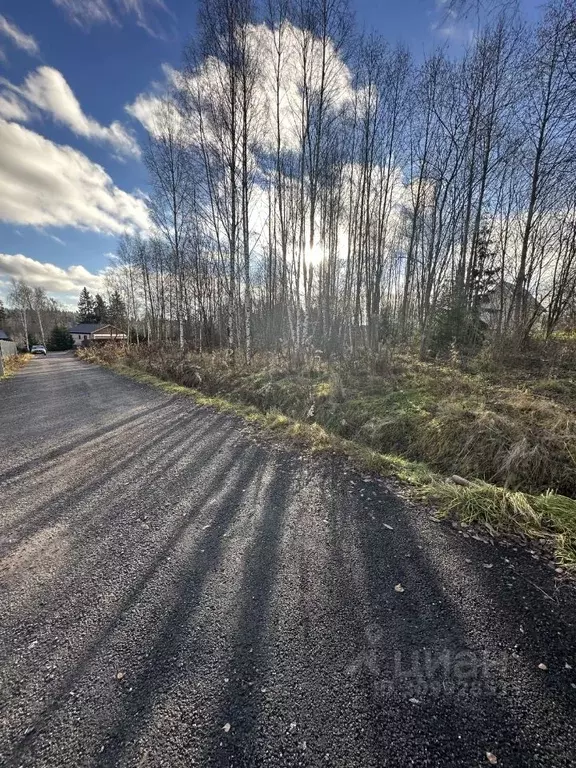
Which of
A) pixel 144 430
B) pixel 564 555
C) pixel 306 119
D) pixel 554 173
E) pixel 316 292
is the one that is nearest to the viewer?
pixel 564 555

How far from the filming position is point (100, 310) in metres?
60.4

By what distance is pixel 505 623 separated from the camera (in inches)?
77.1

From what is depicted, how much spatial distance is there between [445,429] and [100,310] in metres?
69.1

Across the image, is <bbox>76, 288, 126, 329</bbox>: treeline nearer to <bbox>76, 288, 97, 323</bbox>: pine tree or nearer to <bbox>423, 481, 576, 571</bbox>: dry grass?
<bbox>76, 288, 97, 323</bbox>: pine tree

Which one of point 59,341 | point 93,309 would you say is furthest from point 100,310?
point 59,341

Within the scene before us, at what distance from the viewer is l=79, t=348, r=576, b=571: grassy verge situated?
10.3 ft

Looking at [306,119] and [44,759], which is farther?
[306,119]

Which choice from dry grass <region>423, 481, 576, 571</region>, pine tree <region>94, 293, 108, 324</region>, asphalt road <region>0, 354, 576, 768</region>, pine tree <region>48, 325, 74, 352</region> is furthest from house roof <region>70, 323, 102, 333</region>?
dry grass <region>423, 481, 576, 571</region>

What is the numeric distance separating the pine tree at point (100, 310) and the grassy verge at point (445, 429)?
2353 inches

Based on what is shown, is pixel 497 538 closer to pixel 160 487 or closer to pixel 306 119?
pixel 160 487

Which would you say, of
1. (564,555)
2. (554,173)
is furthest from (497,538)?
(554,173)

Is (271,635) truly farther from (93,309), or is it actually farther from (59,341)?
(93,309)

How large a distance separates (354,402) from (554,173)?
982 cm

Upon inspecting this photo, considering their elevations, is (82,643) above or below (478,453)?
below
